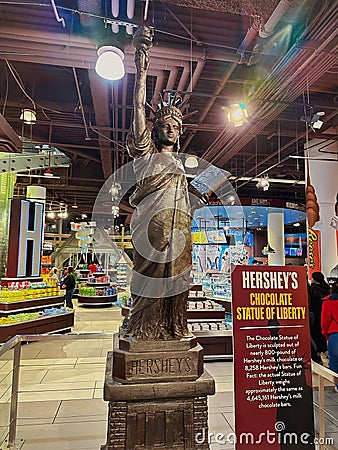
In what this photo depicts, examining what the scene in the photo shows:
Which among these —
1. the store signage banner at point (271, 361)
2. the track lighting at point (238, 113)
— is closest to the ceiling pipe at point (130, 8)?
the track lighting at point (238, 113)

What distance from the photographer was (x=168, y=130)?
2.22 m

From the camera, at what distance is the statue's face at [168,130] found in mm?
2217

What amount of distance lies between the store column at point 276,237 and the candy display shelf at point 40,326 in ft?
24.1

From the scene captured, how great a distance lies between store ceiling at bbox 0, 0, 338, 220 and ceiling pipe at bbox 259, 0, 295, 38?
25mm

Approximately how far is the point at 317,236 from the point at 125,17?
222 inches

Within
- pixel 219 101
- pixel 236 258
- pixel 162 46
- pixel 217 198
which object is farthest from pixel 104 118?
pixel 217 198

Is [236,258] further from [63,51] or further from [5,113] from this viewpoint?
[63,51]

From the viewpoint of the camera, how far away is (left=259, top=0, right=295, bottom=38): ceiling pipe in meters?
2.94

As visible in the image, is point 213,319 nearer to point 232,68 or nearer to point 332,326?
point 332,326

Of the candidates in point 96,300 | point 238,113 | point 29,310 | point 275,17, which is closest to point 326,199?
point 238,113

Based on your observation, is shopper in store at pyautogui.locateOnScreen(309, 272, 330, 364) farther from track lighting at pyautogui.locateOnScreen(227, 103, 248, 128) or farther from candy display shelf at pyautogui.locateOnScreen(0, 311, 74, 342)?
candy display shelf at pyautogui.locateOnScreen(0, 311, 74, 342)

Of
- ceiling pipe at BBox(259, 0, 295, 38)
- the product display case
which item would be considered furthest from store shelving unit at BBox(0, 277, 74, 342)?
ceiling pipe at BBox(259, 0, 295, 38)

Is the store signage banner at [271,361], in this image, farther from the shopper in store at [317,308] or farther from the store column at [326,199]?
the store column at [326,199]

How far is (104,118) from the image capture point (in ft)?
20.0
